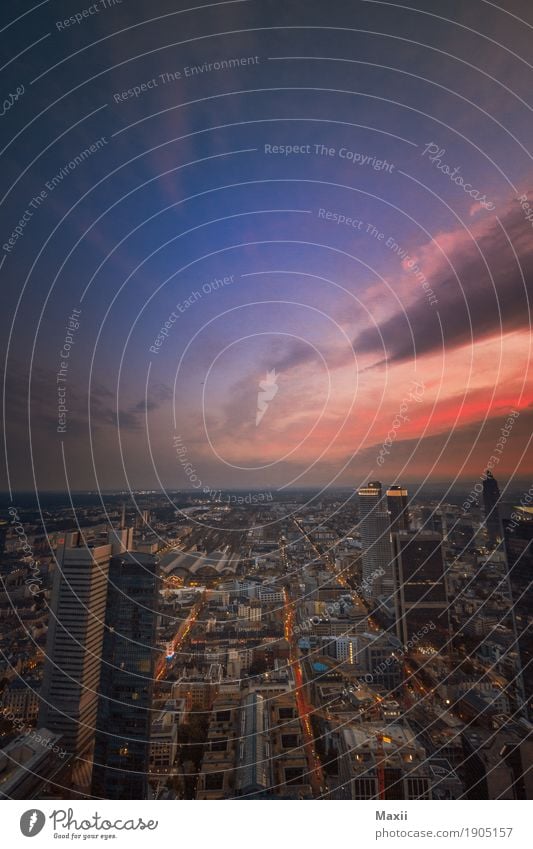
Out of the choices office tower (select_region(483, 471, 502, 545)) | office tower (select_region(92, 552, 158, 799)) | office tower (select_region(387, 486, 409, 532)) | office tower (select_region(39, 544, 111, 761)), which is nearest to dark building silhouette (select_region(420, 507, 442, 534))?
office tower (select_region(483, 471, 502, 545))

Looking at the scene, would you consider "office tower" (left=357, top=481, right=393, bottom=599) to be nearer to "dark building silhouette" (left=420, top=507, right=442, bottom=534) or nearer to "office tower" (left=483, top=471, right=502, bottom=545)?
"dark building silhouette" (left=420, top=507, right=442, bottom=534)

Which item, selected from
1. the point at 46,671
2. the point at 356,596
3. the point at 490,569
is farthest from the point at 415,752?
the point at 490,569

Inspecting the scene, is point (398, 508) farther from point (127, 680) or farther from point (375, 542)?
point (127, 680)
